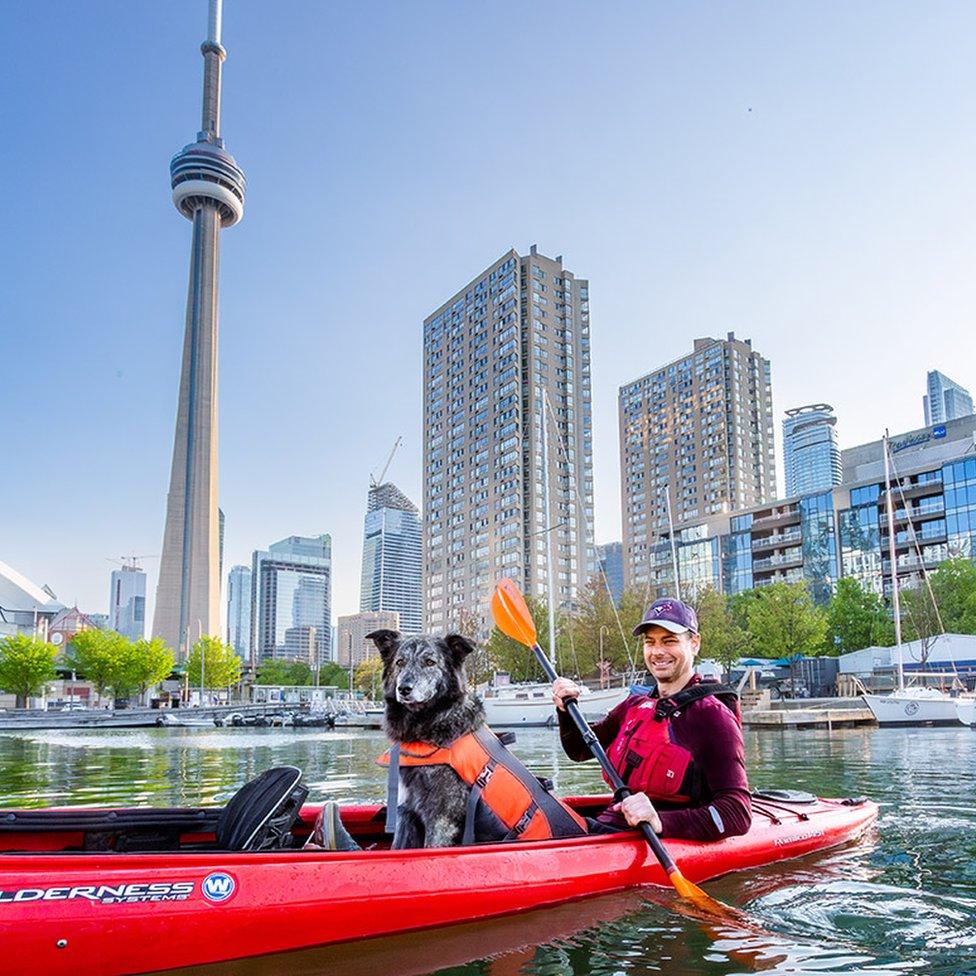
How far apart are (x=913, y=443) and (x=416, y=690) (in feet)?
247

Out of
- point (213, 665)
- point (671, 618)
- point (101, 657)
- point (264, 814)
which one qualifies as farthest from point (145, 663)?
point (671, 618)

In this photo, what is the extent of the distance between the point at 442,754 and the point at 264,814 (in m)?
1.24

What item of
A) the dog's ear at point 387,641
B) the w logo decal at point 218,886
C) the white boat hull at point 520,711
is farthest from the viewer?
the white boat hull at point 520,711

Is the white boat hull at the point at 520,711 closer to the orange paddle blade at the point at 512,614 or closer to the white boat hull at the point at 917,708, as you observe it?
the white boat hull at the point at 917,708

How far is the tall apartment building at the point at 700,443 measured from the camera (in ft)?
414

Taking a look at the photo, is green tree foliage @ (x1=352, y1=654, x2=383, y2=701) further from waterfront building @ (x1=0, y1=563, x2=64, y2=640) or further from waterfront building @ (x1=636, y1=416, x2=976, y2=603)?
waterfront building @ (x1=0, y1=563, x2=64, y2=640)

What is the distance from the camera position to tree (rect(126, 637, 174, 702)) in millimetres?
66750

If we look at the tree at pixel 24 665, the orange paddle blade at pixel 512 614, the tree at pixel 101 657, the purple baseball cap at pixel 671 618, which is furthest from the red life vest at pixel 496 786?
the tree at pixel 101 657

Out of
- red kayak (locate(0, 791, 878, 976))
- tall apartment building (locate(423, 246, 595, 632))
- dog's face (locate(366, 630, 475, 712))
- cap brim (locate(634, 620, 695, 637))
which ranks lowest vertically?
red kayak (locate(0, 791, 878, 976))

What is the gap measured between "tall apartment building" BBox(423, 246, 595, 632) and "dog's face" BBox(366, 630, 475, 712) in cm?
8893

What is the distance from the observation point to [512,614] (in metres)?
7.84

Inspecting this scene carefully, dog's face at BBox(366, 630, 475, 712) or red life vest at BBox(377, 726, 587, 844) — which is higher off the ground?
dog's face at BBox(366, 630, 475, 712)

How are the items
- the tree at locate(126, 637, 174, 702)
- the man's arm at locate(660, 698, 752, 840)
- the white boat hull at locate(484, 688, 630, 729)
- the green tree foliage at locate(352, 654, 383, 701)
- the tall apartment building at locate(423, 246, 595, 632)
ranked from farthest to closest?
1. the tall apartment building at locate(423, 246, 595, 632)
2. the green tree foliage at locate(352, 654, 383, 701)
3. the tree at locate(126, 637, 174, 702)
4. the white boat hull at locate(484, 688, 630, 729)
5. the man's arm at locate(660, 698, 752, 840)

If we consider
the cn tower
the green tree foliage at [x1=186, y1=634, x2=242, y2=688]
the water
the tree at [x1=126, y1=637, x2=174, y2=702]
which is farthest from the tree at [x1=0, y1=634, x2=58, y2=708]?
the water
